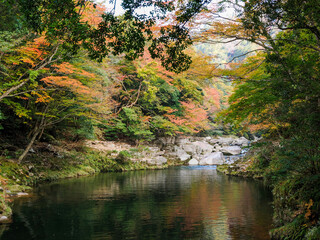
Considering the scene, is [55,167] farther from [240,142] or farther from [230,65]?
[240,142]

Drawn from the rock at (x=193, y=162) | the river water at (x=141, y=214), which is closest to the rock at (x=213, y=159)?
the rock at (x=193, y=162)

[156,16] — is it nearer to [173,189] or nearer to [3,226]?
[3,226]

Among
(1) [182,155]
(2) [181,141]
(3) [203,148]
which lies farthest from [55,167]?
(3) [203,148]

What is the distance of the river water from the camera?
630cm

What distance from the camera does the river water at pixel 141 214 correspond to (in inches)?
248

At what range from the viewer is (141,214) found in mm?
8125

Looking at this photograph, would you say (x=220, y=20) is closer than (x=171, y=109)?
Yes

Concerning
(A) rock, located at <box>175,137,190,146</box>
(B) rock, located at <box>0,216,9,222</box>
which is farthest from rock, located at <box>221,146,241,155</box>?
(B) rock, located at <box>0,216,9,222</box>

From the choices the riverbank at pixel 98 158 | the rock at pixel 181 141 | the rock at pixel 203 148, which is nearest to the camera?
the riverbank at pixel 98 158

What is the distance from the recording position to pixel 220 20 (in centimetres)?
811

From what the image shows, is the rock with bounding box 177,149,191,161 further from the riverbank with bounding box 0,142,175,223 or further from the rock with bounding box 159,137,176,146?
the rock with bounding box 159,137,176,146

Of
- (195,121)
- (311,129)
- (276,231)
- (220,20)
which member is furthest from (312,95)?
(195,121)

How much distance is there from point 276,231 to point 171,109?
69.7 feet

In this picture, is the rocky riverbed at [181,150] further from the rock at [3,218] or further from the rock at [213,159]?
the rock at [3,218]
